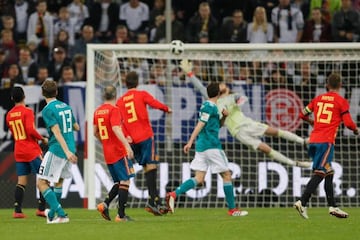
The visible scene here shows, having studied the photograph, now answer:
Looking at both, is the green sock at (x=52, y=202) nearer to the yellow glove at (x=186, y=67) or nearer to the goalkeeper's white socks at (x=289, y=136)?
the yellow glove at (x=186, y=67)

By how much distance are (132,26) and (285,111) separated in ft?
17.2

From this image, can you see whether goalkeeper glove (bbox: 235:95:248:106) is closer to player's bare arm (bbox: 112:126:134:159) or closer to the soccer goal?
the soccer goal

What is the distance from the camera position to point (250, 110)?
21234 mm

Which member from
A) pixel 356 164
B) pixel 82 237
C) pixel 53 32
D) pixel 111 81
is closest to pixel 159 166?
pixel 111 81

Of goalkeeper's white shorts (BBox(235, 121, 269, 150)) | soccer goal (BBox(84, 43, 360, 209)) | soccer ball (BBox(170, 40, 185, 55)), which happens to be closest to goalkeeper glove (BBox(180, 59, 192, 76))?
soccer ball (BBox(170, 40, 185, 55))

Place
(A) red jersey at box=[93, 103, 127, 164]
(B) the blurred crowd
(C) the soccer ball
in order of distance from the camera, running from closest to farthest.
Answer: (A) red jersey at box=[93, 103, 127, 164] < (C) the soccer ball < (B) the blurred crowd

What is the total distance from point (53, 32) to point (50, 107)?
10.1 m

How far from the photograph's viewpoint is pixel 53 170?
15.1m

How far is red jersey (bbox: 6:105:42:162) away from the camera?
16812mm

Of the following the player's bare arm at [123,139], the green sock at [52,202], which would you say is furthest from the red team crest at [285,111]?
the green sock at [52,202]

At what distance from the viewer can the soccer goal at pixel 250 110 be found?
2065 centimetres

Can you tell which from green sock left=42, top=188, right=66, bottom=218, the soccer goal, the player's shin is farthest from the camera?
the soccer goal

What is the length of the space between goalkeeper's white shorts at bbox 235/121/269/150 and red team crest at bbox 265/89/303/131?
2.55 ft

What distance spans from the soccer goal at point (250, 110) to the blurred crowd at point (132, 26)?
2.07 meters
